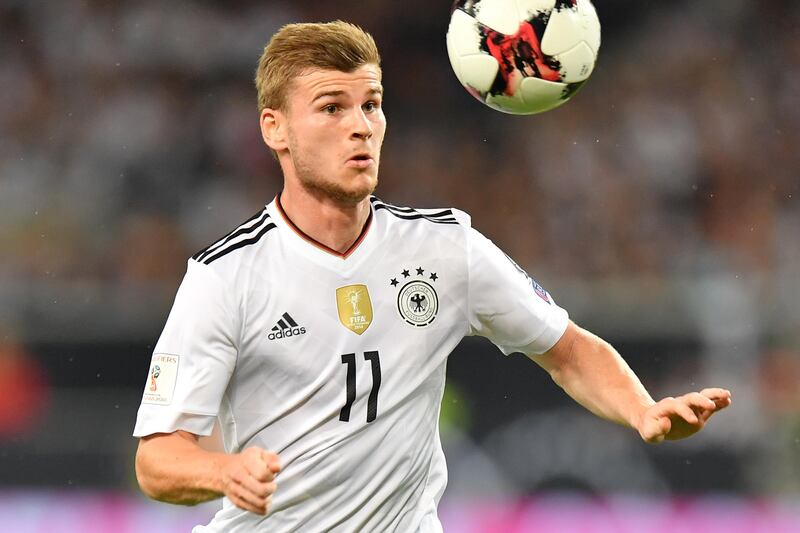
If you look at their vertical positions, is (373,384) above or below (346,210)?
below

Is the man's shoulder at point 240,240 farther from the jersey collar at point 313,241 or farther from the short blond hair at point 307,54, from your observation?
the short blond hair at point 307,54

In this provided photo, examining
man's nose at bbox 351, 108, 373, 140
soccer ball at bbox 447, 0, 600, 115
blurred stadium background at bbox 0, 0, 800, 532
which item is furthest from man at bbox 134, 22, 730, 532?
blurred stadium background at bbox 0, 0, 800, 532

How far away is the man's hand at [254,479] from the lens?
3.30 m

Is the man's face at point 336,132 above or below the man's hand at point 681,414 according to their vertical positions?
above

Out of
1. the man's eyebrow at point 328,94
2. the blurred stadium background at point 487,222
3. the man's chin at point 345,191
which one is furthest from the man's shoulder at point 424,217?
the blurred stadium background at point 487,222

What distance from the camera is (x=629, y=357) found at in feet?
29.4

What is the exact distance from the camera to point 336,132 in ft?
13.9

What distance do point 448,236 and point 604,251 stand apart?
6.95m

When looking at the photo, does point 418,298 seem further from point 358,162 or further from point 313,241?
point 358,162

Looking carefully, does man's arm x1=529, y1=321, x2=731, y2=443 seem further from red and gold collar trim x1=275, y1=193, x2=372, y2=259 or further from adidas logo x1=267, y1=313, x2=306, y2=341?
adidas logo x1=267, y1=313, x2=306, y2=341

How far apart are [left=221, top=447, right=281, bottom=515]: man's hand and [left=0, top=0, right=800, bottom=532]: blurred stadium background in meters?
4.96

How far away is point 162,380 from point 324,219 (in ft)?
2.57

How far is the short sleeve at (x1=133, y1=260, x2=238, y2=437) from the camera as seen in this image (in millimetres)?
4004

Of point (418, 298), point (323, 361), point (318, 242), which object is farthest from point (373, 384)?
point (318, 242)
